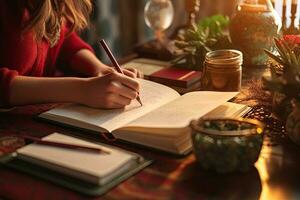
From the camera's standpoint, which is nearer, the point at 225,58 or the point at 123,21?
the point at 225,58

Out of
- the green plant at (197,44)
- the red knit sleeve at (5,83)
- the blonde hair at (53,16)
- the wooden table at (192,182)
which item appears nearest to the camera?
the wooden table at (192,182)

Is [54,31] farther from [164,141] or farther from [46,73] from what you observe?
[164,141]

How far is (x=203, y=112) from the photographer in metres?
1.12

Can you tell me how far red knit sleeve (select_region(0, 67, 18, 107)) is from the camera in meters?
1.34

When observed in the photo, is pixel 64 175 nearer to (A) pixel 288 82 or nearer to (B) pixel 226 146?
(B) pixel 226 146

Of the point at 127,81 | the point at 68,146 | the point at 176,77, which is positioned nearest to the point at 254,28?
the point at 176,77

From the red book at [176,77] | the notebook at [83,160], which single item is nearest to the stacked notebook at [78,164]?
the notebook at [83,160]

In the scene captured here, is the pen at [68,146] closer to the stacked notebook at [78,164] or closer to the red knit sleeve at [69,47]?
the stacked notebook at [78,164]

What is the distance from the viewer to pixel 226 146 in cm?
96

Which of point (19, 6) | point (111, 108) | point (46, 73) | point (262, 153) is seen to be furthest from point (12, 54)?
point (262, 153)

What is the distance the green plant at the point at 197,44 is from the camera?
5.26ft

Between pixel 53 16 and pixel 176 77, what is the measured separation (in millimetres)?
402

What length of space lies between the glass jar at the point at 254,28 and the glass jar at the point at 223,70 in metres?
0.24

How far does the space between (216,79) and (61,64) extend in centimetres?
61
